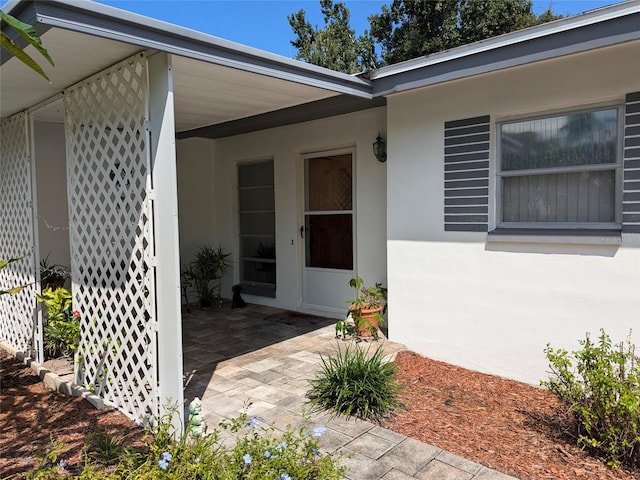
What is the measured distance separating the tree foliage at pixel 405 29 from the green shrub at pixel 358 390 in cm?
1443

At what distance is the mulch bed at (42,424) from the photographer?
2.71 meters

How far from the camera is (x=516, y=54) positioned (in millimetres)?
3539

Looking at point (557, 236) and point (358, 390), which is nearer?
point (358, 390)

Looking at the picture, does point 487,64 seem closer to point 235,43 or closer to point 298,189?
point 235,43

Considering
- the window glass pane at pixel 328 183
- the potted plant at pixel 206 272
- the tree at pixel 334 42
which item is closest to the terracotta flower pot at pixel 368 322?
the window glass pane at pixel 328 183

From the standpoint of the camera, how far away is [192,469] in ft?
6.34

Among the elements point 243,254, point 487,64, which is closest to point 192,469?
point 487,64

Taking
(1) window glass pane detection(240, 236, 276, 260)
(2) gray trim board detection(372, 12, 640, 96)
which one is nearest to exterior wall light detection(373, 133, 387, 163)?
(2) gray trim board detection(372, 12, 640, 96)

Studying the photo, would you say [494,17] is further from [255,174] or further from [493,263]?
[493,263]

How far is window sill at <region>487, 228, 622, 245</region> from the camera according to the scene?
134 inches

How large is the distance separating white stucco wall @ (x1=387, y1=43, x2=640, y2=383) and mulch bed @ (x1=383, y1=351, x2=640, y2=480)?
0.36 metres

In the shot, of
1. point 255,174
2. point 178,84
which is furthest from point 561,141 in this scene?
point 255,174

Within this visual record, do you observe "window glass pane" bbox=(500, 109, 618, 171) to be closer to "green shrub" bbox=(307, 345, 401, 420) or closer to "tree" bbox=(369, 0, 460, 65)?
"green shrub" bbox=(307, 345, 401, 420)

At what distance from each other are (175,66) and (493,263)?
3138mm
